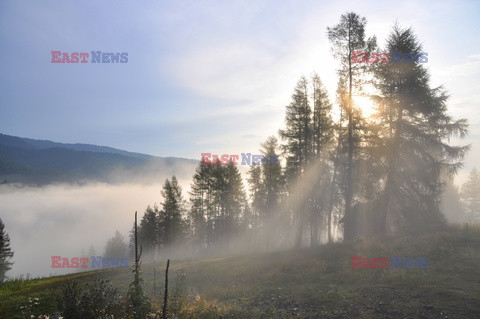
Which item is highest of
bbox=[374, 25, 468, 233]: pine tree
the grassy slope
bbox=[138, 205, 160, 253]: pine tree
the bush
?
bbox=[374, 25, 468, 233]: pine tree

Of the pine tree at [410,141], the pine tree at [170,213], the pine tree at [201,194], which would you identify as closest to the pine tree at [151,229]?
the pine tree at [170,213]

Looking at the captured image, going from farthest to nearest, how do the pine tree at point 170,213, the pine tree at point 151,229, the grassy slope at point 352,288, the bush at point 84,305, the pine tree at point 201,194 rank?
1. the pine tree at point 151,229
2. the pine tree at point 170,213
3. the pine tree at point 201,194
4. the grassy slope at point 352,288
5. the bush at point 84,305

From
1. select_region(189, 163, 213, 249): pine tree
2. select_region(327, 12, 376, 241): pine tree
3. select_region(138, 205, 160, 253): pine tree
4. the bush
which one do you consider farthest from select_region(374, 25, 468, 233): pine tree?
select_region(138, 205, 160, 253): pine tree

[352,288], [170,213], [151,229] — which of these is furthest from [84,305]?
[151,229]

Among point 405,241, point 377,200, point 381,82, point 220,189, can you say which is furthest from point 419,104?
point 220,189

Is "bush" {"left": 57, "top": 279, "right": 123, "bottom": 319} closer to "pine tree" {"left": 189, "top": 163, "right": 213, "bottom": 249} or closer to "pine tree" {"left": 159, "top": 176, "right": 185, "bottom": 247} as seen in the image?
"pine tree" {"left": 189, "top": 163, "right": 213, "bottom": 249}

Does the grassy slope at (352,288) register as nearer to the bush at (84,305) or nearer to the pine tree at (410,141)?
the bush at (84,305)

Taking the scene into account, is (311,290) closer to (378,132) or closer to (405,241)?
(405,241)

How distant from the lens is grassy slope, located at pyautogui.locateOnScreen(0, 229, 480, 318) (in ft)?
25.5

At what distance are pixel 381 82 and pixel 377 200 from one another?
29.5 feet

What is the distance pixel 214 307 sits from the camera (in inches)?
315

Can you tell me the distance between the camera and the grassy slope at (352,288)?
7781 millimetres

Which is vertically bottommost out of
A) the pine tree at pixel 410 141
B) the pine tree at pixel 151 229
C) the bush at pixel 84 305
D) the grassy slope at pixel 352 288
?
the pine tree at pixel 151 229

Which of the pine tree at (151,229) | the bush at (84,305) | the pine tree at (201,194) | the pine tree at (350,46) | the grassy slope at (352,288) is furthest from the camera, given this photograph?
the pine tree at (151,229)
